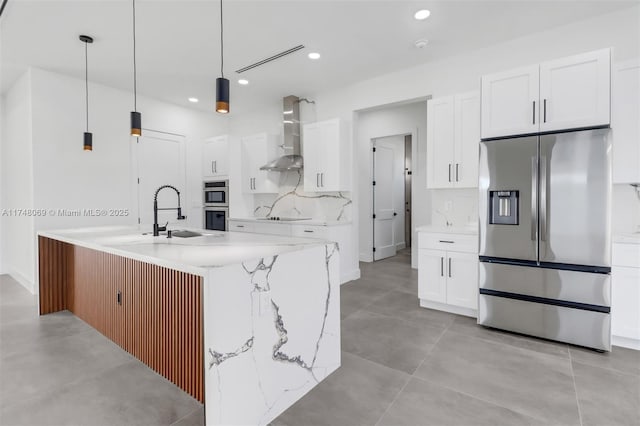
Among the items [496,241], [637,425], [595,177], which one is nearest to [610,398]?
[637,425]

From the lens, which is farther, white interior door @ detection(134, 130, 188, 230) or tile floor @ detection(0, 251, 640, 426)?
white interior door @ detection(134, 130, 188, 230)

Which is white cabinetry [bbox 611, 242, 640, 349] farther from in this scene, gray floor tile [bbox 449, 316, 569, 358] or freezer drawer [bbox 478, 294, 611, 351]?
gray floor tile [bbox 449, 316, 569, 358]

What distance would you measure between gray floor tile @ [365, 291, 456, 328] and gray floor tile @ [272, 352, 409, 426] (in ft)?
3.53

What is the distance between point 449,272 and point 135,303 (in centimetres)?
291

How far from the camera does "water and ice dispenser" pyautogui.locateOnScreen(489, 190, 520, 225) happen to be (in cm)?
288

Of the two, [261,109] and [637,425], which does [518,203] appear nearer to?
[637,425]

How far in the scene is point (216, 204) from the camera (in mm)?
6043

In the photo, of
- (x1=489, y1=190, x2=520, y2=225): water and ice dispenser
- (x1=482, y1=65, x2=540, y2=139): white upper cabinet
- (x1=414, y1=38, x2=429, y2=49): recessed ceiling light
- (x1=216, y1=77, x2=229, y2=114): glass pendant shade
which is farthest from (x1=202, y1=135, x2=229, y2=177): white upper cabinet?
(x1=489, y1=190, x2=520, y2=225): water and ice dispenser

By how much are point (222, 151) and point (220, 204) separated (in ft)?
3.22

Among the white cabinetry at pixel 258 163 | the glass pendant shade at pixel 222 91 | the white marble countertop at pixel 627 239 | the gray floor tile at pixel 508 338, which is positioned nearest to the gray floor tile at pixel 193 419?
the glass pendant shade at pixel 222 91

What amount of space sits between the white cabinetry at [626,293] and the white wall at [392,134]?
3.13 m

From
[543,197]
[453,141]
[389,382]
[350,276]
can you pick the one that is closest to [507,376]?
[389,382]

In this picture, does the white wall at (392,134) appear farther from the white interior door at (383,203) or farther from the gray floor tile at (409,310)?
the gray floor tile at (409,310)

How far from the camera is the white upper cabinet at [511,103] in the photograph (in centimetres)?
280
